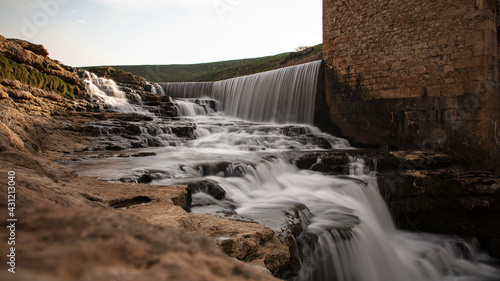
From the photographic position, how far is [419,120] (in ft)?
26.2

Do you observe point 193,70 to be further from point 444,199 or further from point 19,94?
point 444,199

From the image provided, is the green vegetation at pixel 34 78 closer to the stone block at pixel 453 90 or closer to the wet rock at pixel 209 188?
the wet rock at pixel 209 188

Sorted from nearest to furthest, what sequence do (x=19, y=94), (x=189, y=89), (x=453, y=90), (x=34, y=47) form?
1. (x=453, y=90)
2. (x=19, y=94)
3. (x=34, y=47)
4. (x=189, y=89)

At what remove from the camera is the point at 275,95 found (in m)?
11.9

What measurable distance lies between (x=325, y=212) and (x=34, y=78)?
8.81 metres

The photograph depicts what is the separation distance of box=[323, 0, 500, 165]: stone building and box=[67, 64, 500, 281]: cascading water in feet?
8.66

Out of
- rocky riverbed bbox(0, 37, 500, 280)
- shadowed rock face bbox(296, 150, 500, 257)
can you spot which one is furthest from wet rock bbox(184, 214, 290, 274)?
shadowed rock face bbox(296, 150, 500, 257)

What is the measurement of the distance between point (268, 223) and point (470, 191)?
477 centimetres

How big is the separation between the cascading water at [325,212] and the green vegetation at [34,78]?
3.92m

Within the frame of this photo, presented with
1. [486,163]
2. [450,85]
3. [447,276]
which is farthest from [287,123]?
[447,276]

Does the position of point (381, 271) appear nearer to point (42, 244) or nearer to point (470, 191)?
point (470, 191)

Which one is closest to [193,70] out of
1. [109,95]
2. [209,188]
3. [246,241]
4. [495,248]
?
[109,95]

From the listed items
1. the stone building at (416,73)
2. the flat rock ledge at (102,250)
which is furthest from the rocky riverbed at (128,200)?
the stone building at (416,73)

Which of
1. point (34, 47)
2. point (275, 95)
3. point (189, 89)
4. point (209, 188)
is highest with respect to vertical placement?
point (34, 47)
